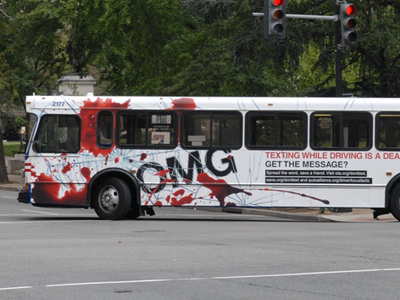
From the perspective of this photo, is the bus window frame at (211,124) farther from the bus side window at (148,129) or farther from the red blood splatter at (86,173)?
the red blood splatter at (86,173)

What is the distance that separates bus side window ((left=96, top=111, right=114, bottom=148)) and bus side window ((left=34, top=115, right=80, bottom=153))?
48 centimetres

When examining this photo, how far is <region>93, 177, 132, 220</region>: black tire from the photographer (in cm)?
2212

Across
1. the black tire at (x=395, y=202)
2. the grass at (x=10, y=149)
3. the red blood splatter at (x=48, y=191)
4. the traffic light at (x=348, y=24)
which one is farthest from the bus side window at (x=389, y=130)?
the grass at (x=10, y=149)

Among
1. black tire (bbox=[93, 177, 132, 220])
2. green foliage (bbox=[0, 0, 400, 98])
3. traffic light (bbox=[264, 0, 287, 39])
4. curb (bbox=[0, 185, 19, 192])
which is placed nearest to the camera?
black tire (bbox=[93, 177, 132, 220])

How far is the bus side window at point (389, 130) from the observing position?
72.9ft

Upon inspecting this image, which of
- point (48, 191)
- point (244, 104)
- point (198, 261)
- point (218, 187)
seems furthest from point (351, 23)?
point (198, 261)

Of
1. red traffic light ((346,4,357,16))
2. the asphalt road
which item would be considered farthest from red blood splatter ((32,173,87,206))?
red traffic light ((346,4,357,16))

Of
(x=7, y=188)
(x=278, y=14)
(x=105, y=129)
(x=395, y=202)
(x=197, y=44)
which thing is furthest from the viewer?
(x=7, y=188)

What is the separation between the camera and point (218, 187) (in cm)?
2222

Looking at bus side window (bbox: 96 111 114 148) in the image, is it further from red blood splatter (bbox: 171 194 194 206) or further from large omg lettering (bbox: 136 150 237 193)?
red blood splatter (bbox: 171 194 194 206)

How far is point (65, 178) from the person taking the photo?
2236cm

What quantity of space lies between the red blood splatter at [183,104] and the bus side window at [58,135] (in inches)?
87.7

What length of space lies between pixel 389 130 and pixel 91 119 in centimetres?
672

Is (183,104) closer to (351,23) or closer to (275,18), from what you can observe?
(275,18)
